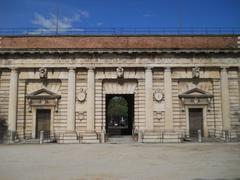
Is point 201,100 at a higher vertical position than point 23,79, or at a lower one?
lower

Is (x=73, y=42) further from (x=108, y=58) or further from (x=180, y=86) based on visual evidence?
(x=180, y=86)

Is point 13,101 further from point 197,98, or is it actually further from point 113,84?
point 197,98

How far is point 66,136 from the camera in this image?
85.2 feet

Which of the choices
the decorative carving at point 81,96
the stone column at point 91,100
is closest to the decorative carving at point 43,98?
the decorative carving at point 81,96

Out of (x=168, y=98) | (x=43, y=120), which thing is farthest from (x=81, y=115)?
(x=168, y=98)

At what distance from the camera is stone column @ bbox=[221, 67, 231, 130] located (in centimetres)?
2655

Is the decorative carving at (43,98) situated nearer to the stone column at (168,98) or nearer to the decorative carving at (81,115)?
the decorative carving at (81,115)

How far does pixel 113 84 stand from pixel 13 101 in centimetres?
863

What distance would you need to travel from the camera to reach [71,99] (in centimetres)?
2675

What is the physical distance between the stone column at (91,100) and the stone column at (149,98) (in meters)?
4.56

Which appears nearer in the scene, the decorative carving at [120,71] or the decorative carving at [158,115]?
the decorative carving at [158,115]

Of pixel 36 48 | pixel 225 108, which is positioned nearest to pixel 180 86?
pixel 225 108

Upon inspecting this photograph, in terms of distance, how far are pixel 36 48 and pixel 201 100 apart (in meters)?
14.9

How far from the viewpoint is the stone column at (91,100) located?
26417 mm
